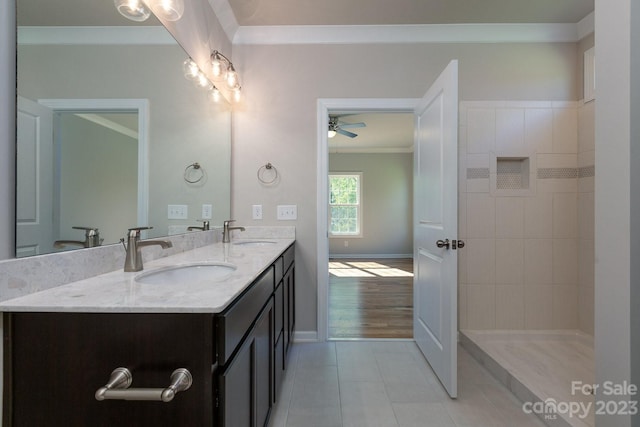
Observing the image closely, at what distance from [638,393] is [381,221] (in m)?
5.73

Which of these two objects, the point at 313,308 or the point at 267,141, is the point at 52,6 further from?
the point at 313,308

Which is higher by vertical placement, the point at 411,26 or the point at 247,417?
the point at 411,26

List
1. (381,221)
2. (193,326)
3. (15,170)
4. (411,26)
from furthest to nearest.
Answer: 1. (381,221)
2. (411,26)
3. (15,170)
4. (193,326)

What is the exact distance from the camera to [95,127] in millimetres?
1020

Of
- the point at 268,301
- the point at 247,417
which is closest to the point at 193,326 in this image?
the point at 247,417

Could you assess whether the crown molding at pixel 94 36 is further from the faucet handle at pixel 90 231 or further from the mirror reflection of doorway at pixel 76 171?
the faucet handle at pixel 90 231

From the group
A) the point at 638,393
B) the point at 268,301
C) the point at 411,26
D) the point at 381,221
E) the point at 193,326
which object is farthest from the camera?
the point at 381,221

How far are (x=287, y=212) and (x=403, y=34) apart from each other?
1798 millimetres

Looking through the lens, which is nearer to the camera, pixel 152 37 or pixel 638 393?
pixel 638 393

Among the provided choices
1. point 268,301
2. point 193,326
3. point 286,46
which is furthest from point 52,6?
point 286,46

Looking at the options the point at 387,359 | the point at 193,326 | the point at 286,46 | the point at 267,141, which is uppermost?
the point at 286,46

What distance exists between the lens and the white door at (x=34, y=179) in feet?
2.59

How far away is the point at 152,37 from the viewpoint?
136cm

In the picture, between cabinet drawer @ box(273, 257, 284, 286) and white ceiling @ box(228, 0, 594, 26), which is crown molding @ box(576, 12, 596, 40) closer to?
white ceiling @ box(228, 0, 594, 26)
